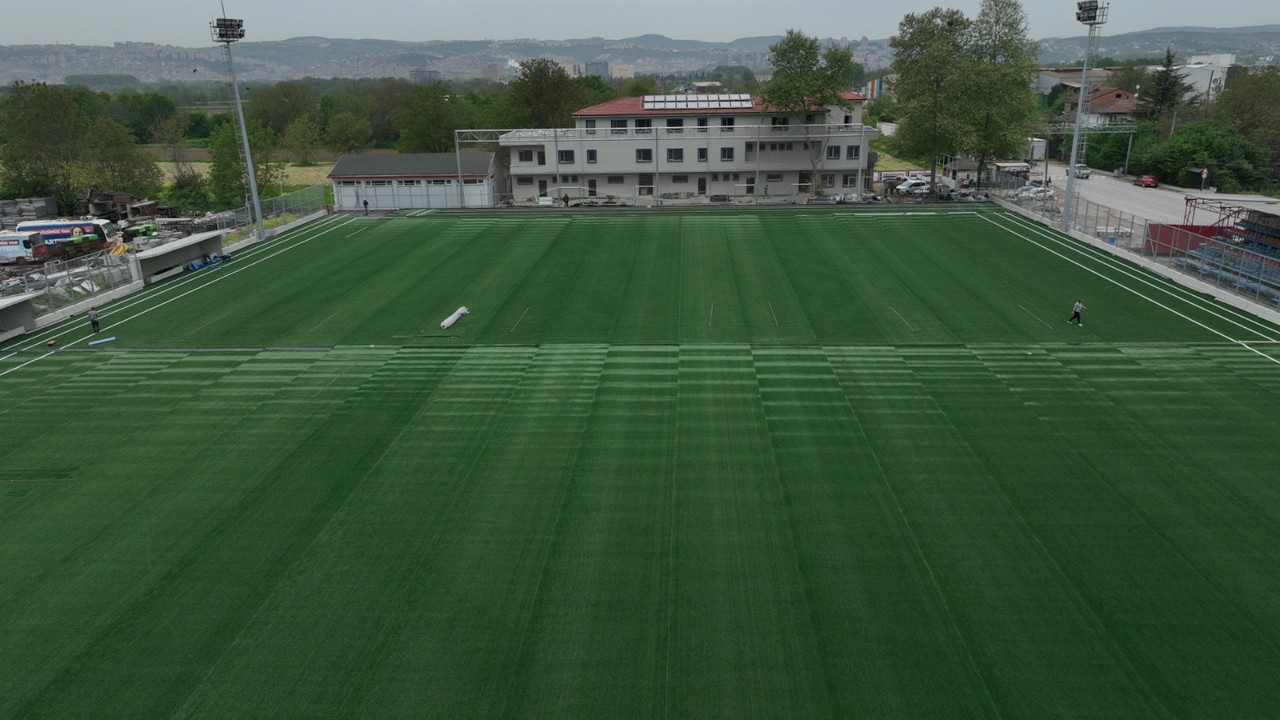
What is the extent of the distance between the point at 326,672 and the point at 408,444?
7.56 m

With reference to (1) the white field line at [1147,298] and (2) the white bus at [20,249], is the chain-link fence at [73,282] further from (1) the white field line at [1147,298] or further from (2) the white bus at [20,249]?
(1) the white field line at [1147,298]

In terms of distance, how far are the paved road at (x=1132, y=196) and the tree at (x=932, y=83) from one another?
8.58m

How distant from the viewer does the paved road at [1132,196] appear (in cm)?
4888

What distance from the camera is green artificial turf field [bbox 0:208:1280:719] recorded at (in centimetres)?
1136

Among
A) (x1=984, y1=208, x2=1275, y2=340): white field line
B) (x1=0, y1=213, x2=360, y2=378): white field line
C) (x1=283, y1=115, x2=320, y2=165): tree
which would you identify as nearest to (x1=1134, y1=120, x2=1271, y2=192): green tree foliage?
(x1=984, y1=208, x2=1275, y2=340): white field line

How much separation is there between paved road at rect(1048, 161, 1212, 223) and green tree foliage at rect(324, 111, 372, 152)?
7753cm

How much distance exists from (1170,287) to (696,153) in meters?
33.6

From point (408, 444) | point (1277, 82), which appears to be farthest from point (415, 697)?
point (1277, 82)

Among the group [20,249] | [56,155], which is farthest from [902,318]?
[56,155]

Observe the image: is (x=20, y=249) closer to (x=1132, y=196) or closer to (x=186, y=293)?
(x=186, y=293)

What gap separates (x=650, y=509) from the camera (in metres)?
15.6

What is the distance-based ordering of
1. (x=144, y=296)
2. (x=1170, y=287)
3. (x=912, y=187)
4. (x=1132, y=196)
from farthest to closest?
(x=912, y=187)
(x=1132, y=196)
(x=144, y=296)
(x=1170, y=287)

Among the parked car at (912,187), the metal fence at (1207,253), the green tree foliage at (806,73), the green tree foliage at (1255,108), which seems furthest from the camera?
the green tree foliage at (1255,108)

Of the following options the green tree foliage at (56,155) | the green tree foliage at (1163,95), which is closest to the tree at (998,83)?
the green tree foliage at (1163,95)
